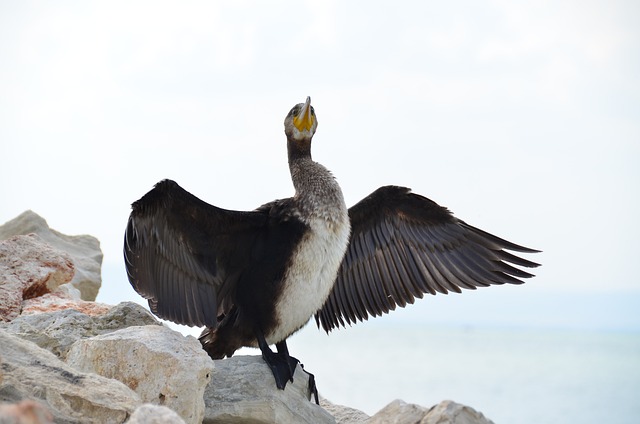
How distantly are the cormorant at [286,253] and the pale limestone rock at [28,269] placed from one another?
1082 mm

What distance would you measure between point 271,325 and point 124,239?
1130 mm

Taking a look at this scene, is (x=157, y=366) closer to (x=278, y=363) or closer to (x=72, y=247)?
(x=278, y=363)

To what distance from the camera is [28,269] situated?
283 inches

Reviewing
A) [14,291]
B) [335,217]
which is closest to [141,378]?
[335,217]

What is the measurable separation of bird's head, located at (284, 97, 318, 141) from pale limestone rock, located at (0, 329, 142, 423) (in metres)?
3.07

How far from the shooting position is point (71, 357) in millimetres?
5234

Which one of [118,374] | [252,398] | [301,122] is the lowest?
[118,374]

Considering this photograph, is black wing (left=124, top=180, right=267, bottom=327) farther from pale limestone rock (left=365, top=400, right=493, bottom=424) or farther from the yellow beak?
pale limestone rock (left=365, top=400, right=493, bottom=424)

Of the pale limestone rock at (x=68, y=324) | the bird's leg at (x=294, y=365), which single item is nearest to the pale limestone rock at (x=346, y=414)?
the bird's leg at (x=294, y=365)

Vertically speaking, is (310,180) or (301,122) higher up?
(301,122)

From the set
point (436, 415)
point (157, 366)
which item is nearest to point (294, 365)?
point (157, 366)

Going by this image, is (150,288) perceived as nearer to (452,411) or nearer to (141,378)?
(141,378)

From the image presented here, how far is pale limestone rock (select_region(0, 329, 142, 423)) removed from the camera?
14.0 ft

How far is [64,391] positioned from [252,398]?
1470 mm
